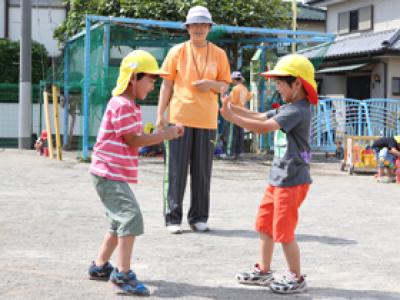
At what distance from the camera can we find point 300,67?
182 inches

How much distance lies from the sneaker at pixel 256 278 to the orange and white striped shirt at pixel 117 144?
966 mm

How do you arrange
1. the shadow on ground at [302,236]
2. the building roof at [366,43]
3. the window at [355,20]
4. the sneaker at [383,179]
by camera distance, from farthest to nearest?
the window at [355,20], the building roof at [366,43], the sneaker at [383,179], the shadow on ground at [302,236]

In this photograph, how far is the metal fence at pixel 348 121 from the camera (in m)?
17.7

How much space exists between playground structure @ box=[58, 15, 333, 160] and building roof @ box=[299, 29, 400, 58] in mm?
7836

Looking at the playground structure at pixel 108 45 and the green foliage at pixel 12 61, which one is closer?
the playground structure at pixel 108 45

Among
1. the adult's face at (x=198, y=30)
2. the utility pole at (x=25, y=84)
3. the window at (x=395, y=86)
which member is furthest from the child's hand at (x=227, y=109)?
the window at (x=395, y=86)

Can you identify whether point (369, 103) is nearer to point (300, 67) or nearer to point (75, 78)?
point (75, 78)

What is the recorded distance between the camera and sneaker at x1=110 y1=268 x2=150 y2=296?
14.4ft

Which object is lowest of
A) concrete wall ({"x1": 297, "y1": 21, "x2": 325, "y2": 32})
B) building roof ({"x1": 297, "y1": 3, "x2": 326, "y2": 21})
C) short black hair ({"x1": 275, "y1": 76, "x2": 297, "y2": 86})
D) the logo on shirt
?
short black hair ({"x1": 275, "y1": 76, "x2": 297, "y2": 86})

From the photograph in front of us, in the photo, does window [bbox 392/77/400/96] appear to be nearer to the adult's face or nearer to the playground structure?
the playground structure

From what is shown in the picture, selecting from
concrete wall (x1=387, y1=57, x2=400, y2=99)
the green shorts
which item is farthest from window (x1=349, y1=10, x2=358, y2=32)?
the green shorts

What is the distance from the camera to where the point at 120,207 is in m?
4.54

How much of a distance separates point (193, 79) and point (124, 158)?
2.27 meters

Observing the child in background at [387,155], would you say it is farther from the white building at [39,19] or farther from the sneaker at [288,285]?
the white building at [39,19]
